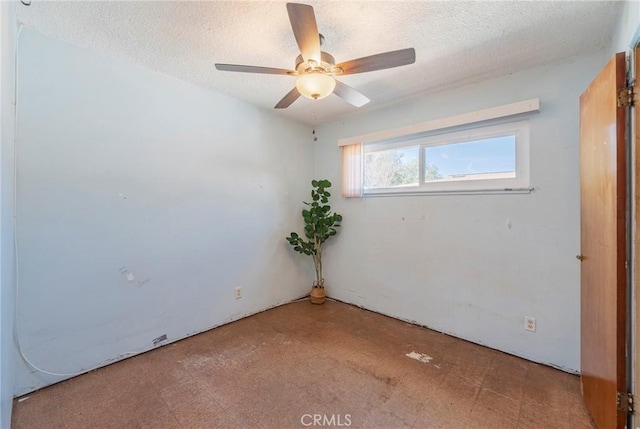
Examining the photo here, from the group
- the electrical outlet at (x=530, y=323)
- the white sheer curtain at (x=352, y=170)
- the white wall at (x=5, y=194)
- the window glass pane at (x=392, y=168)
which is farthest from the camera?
the white sheer curtain at (x=352, y=170)

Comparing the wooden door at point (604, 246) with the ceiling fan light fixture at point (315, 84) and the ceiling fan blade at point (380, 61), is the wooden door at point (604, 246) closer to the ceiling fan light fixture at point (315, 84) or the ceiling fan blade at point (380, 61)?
the ceiling fan blade at point (380, 61)

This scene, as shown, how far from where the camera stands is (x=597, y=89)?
145 centimetres

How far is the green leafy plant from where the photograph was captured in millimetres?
3213

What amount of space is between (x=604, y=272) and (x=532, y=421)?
2.97 feet

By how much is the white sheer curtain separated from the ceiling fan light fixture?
1.55 meters

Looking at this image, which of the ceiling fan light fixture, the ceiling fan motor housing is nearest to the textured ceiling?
the ceiling fan motor housing

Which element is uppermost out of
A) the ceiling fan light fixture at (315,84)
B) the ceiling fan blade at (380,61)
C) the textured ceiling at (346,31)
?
the textured ceiling at (346,31)

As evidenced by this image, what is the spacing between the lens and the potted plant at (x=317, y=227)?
3217mm

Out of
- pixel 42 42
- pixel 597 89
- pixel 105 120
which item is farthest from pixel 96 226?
pixel 597 89

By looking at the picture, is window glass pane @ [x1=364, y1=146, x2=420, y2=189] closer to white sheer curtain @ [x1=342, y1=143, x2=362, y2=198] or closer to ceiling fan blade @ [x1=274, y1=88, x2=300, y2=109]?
white sheer curtain @ [x1=342, y1=143, x2=362, y2=198]

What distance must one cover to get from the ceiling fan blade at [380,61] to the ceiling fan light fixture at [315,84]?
94 millimetres

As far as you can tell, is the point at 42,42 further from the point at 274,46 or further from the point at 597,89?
the point at 597,89

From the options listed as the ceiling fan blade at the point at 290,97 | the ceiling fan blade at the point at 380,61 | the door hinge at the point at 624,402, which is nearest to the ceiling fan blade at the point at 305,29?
the ceiling fan blade at the point at 380,61

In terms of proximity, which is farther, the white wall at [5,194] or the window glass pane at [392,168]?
the window glass pane at [392,168]
